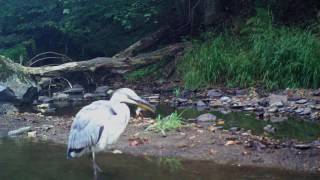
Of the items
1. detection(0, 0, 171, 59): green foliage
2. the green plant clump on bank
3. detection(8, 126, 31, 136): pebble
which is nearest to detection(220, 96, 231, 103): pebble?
the green plant clump on bank

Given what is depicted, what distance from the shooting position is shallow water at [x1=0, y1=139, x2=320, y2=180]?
5.91 metres

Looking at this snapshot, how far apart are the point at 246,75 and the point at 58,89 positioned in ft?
18.1

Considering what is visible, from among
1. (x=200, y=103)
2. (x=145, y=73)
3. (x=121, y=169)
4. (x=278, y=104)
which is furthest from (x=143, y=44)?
(x=121, y=169)

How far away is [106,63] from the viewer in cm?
1512

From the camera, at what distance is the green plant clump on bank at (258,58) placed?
39.6 feet

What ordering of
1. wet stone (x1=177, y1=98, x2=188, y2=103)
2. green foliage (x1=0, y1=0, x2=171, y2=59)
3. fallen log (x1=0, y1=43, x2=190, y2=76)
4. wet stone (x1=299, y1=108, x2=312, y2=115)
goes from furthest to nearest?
green foliage (x1=0, y1=0, x2=171, y2=59)
fallen log (x1=0, y1=43, x2=190, y2=76)
wet stone (x1=177, y1=98, x2=188, y2=103)
wet stone (x1=299, y1=108, x2=312, y2=115)

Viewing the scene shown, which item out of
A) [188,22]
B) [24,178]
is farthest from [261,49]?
[24,178]

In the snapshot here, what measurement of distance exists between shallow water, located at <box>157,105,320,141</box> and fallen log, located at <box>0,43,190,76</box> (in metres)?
4.85

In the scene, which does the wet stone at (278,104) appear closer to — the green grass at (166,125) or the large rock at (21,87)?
the green grass at (166,125)

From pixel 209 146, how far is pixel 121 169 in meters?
1.40

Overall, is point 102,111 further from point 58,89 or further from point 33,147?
point 58,89

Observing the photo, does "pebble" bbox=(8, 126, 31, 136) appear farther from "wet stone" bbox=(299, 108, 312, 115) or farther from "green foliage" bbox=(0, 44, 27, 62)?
"green foliage" bbox=(0, 44, 27, 62)

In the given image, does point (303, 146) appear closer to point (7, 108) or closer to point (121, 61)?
point (7, 108)

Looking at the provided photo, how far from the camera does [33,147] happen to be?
305 inches
